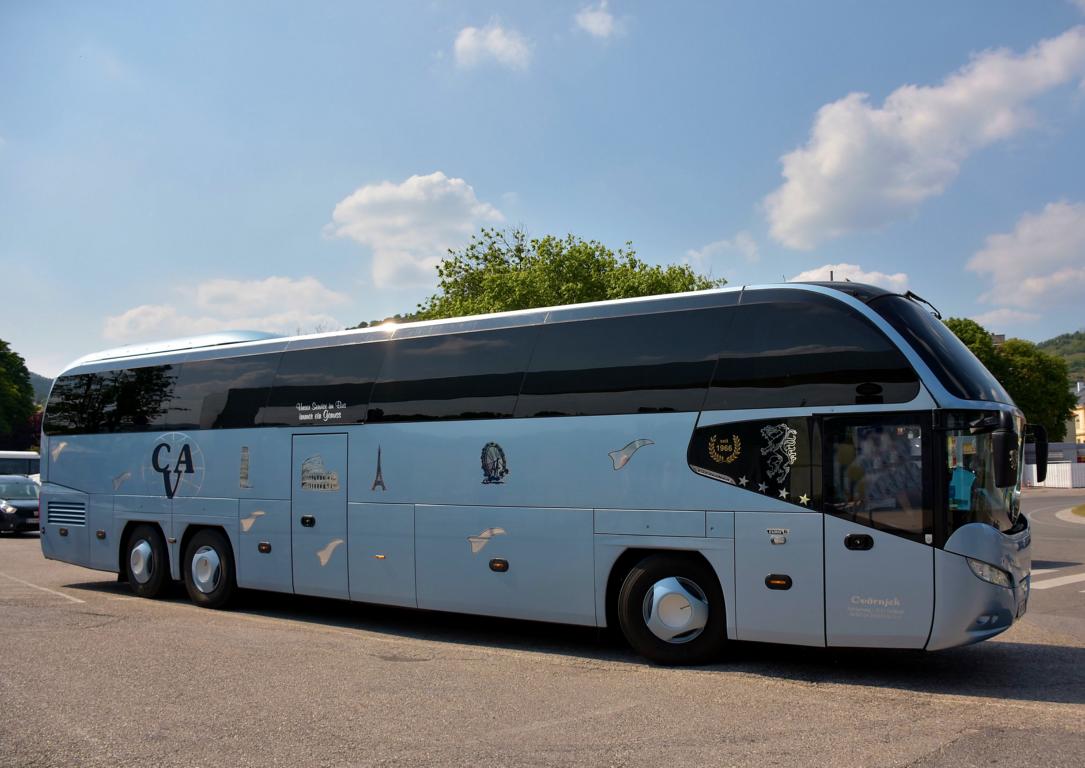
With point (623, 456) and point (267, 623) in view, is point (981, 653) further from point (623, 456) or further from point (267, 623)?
point (267, 623)

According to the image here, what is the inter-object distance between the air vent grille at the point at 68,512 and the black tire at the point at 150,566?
3.86 feet

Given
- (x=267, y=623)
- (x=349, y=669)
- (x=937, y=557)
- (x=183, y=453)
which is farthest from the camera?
(x=183, y=453)

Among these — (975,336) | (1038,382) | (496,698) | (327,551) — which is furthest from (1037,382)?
(496,698)

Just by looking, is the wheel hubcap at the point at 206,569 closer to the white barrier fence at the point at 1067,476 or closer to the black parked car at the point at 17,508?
the black parked car at the point at 17,508

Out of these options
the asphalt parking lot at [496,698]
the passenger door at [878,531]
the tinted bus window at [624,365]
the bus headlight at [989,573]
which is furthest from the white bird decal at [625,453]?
the bus headlight at [989,573]

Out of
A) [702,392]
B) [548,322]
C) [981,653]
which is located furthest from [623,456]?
[981,653]

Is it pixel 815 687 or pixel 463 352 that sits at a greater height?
pixel 463 352

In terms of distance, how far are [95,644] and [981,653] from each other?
27.9 feet

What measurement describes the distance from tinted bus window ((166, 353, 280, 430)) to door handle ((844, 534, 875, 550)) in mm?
7492

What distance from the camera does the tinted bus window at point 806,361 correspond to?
7.88 metres

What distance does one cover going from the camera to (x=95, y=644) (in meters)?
9.52

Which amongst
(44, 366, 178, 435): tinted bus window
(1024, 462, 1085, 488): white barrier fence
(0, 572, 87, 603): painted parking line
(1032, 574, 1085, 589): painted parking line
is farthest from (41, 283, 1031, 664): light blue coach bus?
(1024, 462, 1085, 488): white barrier fence

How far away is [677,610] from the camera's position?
28.3ft

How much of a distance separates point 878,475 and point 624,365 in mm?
2497
